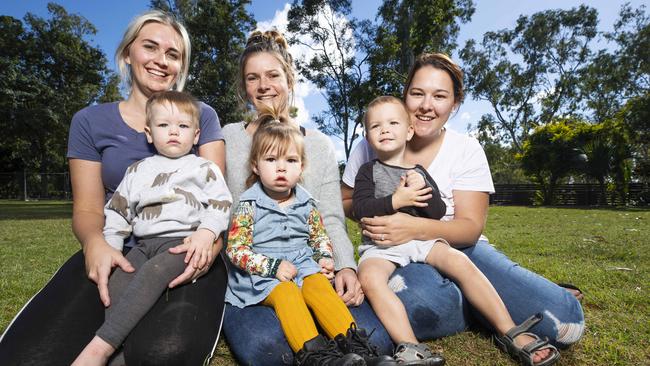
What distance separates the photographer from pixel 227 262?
2838mm

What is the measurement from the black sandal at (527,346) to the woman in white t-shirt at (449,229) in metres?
0.11

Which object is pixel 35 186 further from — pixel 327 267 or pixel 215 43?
pixel 327 267

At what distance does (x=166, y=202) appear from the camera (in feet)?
7.96

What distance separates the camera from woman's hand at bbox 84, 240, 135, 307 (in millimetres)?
2137

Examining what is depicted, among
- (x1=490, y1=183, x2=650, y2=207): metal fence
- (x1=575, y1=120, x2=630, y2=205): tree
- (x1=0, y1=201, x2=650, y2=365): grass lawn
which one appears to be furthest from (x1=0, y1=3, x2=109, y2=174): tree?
(x1=575, y1=120, x2=630, y2=205): tree

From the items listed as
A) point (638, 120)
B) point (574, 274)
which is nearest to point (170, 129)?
point (574, 274)

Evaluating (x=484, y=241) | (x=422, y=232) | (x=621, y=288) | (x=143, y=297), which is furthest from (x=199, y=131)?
(x=621, y=288)

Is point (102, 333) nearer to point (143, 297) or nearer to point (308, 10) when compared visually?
point (143, 297)

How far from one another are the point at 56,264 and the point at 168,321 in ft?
16.1

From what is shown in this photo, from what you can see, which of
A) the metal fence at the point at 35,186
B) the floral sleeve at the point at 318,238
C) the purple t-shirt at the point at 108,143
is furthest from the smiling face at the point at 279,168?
the metal fence at the point at 35,186

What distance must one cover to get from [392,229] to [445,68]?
4.08ft

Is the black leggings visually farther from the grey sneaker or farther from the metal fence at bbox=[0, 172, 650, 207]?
the metal fence at bbox=[0, 172, 650, 207]

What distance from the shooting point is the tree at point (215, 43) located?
63.9 feet

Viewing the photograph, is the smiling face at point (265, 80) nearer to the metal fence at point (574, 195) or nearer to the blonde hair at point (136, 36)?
the blonde hair at point (136, 36)
